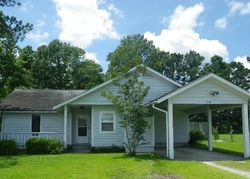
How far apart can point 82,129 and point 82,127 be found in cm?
15

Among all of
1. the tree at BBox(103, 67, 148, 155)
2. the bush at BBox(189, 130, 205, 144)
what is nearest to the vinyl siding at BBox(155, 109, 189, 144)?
the bush at BBox(189, 130, 205, 144)

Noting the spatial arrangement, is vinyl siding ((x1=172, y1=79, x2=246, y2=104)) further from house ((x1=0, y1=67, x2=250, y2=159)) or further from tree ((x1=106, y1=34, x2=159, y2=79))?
tree ((x1=106, y1=34, x2=159, y2=79))

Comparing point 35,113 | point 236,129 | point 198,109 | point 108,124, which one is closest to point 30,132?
point 35,113

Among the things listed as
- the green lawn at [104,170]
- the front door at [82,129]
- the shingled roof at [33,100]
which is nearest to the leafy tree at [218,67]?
the shingled roof at [33,100]

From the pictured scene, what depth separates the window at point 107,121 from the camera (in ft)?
77.2

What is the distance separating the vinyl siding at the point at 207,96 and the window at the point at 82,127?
9169 mm

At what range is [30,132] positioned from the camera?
23969 millimetres

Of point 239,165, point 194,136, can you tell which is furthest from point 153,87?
point 239,165

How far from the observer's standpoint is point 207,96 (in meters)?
19.2

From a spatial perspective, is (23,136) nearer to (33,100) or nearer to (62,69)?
(33,100)

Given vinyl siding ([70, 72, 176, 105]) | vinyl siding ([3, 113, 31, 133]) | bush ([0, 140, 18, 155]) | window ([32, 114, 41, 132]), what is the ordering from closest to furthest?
bush ([0, 140, 18, 155])
vinyl siding ([70, 72, 176, 105])
vinyl siding ([3, 113, 31, 133])
window ([32, 114, 41, 132])

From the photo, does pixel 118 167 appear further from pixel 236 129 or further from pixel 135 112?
pixel 236 129

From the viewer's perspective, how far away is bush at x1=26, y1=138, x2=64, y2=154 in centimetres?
2112

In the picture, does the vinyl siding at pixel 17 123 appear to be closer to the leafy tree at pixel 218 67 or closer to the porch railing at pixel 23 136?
the porch railing at pixel 23 136
